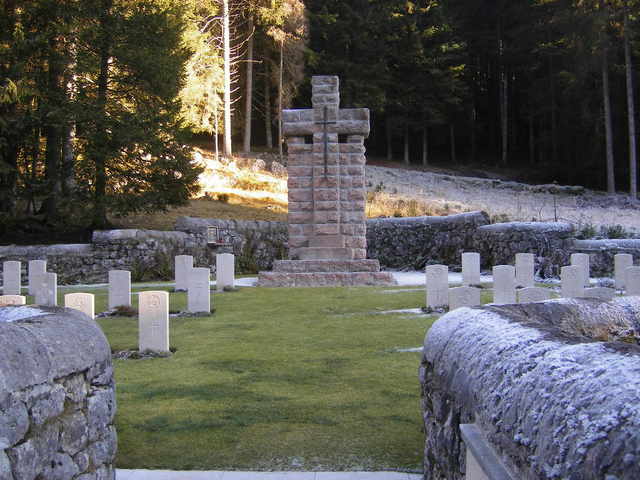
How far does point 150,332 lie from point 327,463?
3.83 m

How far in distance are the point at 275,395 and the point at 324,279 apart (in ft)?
27.9

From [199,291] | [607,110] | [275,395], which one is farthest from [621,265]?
[607,110]

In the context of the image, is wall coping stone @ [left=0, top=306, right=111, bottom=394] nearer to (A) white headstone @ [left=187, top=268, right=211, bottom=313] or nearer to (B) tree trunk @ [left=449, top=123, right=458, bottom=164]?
(A) white headstone @ [left=187, top=268, right=211, bottom=313]

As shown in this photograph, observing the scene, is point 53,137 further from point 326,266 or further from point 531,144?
point 531,144

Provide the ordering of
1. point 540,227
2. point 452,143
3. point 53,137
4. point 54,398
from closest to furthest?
point 54,398, point 540,227, point 53,137, point 452,143

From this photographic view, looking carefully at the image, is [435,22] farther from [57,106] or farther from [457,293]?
[457,293]

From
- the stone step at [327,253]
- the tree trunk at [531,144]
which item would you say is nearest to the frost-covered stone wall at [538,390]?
the stone step at [327,253]

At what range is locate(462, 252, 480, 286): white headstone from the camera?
40.9 feet

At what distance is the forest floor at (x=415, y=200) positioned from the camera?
20328 mm

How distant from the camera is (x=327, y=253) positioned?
15383 millimetres

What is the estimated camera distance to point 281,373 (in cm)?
660

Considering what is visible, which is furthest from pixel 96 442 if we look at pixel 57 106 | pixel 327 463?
pixel 57 106

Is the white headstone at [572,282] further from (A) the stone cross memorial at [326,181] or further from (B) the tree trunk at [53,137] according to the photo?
(B) the tree trunk at [53,137]

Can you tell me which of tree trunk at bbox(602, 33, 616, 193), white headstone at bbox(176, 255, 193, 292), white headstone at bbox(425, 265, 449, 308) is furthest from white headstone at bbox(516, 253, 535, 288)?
tree trunk at bbox(602, 33, 616, 193)
